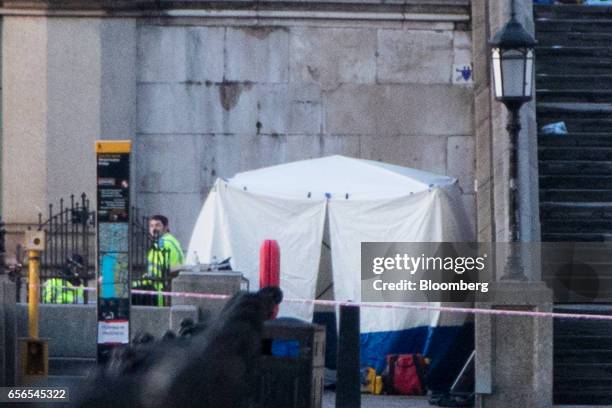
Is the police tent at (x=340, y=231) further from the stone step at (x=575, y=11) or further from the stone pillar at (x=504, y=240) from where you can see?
the stone step at (x=575, y=11)

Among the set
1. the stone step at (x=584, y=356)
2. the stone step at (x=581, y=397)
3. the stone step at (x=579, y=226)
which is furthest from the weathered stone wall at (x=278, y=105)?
the stone step at (x=581, y=397)

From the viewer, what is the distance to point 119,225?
34.4 feet

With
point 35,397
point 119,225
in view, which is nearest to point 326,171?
point 119,225

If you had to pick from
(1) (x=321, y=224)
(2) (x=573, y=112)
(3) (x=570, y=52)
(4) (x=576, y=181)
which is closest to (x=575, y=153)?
(4) (x=576, y=181)

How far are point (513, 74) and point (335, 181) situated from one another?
326 centimetres

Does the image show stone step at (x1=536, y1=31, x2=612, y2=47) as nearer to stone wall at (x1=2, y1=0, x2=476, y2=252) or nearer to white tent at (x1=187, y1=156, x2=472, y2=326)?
stone wall at (x1=2, y1=0, x2=476, y2=252)

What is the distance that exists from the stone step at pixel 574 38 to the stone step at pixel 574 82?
0.76 m

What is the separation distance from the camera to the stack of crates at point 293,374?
9.81 meters

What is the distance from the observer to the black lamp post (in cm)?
1403

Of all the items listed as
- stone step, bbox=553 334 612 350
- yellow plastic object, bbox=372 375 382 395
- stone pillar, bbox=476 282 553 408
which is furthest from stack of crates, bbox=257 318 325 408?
stone step, bbox=553 334 612 350

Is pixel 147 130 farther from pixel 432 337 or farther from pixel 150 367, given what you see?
pixel 150 367

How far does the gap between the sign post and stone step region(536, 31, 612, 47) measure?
1072 cm

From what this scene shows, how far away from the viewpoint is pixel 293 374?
32.3 ft

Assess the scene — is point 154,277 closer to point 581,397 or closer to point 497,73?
point 497,73
